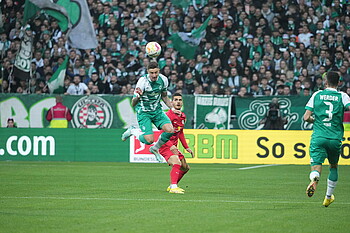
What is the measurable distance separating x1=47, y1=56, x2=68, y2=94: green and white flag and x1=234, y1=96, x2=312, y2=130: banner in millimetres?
6408

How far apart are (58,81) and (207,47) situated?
5580 millimetres

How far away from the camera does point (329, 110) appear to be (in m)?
9.91

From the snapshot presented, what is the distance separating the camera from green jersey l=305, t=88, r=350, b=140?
389 inches

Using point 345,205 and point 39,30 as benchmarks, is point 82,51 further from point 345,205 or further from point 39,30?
point 345,205

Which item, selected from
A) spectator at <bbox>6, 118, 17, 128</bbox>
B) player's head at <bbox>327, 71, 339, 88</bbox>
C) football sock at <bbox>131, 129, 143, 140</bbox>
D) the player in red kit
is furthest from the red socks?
spectator at <bbox>6, 118, 17, 128</bbox>

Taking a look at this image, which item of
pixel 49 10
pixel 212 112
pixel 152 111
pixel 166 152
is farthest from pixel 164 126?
pixel 49 10

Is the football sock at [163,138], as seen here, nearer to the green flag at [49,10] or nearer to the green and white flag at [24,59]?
the green and white flag at [24,59]

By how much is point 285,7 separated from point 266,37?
1876mm

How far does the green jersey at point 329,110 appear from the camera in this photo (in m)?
9.89

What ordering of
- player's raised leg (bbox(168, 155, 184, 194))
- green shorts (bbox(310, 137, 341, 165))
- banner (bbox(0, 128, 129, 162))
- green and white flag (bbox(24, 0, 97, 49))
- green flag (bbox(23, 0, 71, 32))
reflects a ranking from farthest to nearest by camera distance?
green flag (bbox(23, 0, 71, 32)), green and white flag (bbox(24, 0, 97, 49)), banner (bbox(0, 128, 129, 162)), player's raised leg (bbox(168, 155, 184, 194)), green shorts (bbox(310, 137, 341, 165))

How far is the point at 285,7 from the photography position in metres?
25.5

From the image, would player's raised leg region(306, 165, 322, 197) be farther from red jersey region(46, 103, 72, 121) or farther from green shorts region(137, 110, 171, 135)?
red jersey region(46, 103, 72, 121)

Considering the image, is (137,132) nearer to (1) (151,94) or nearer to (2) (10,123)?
(1) (151,94)

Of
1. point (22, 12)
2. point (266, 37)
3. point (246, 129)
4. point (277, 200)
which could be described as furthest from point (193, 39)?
point (277, 200)
